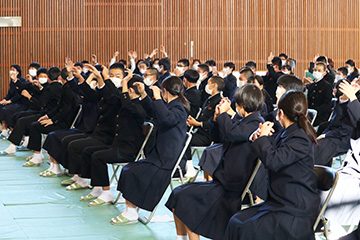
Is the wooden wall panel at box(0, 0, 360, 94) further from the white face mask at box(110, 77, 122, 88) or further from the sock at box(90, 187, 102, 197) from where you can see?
the sock at box(90, 187, 102, 197)

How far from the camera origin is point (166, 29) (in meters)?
20.1

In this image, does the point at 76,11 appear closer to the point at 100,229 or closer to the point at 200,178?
the point at 200,178

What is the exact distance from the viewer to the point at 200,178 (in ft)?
33.6

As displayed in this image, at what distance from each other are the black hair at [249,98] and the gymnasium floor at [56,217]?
1.79m

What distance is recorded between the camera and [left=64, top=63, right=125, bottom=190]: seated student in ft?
29.6

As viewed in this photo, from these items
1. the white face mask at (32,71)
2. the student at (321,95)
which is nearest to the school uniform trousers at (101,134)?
the student at (321,95)

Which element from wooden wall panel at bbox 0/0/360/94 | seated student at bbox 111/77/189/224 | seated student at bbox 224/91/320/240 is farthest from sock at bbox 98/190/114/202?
wooden wall panel at bbox 0/0/360/94

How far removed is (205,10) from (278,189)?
15.3 m

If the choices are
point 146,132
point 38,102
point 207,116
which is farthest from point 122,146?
point 38,102

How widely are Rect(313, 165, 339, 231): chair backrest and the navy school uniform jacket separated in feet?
0.42

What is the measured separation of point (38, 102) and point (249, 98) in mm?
7415

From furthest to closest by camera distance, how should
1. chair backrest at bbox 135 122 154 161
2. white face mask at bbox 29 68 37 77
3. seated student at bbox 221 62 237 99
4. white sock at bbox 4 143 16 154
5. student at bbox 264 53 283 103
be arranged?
student at bbox 264 53 283 103 → white face mask at bbox 29 68 37 77 → white sock at bbox 4 143 16 154 → seated student at bbox 221 62 237 99 → chair backrest at bbox 135 122 154 161

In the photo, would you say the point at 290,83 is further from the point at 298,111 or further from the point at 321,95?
the point at 321,95

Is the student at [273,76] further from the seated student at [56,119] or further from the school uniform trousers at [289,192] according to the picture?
the school uniform trousers at [289,192]
